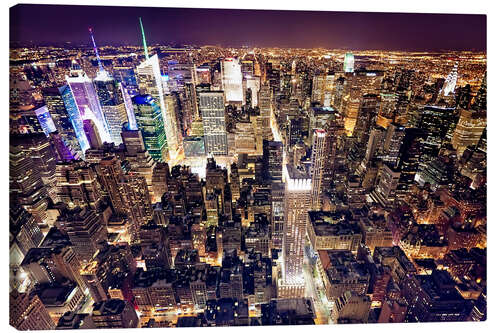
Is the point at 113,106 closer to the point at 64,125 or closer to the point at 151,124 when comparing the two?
the point at 151,124

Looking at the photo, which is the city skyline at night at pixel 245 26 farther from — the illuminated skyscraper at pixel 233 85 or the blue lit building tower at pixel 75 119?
the blue lit building tower at pixel 75 119

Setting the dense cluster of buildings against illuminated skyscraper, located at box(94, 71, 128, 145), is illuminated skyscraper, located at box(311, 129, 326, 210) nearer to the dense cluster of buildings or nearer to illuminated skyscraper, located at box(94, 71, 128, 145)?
the dense cluster of buildings

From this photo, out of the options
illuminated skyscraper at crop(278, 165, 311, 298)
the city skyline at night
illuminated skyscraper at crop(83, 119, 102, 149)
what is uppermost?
the city skyline at night

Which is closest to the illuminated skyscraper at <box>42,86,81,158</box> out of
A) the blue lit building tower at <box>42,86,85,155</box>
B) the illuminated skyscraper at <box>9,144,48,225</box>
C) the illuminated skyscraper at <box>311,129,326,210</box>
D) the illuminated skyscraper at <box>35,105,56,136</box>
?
the blue lit building tower at <box>42,86,85,155</box>

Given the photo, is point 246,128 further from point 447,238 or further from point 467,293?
point 467,293

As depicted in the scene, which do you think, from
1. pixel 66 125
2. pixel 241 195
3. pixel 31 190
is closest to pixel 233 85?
pixel 241 195

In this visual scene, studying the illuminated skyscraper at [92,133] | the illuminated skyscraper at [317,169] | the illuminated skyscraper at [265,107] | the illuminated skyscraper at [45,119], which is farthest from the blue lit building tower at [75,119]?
the illuminated skyscraper at [317,169]
